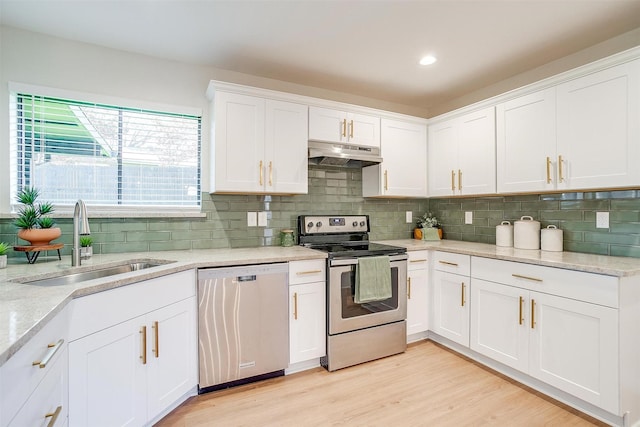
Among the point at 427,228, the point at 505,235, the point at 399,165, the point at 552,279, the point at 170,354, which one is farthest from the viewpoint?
the point at 427,228

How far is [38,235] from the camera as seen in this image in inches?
73.5

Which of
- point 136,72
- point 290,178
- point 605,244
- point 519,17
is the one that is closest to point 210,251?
point 290,178

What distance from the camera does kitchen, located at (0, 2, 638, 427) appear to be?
2.17 metres

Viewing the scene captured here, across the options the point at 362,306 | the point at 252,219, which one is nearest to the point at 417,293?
the point at 362,306

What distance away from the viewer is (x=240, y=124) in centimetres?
246

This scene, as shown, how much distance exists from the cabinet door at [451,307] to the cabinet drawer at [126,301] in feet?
6.98

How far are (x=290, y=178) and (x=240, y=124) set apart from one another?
0.60m

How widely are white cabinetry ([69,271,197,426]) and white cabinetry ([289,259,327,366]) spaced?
0.70 meters

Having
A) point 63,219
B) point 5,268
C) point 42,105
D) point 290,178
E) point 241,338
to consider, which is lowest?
point 241,338

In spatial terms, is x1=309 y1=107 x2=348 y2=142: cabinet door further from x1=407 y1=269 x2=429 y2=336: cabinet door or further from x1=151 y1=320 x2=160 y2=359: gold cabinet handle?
x1=151 y1=320 x2=160 y2=359: gold cabinet handle

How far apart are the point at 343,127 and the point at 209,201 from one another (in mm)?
1397

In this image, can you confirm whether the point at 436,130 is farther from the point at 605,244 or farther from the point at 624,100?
the point at 605,244

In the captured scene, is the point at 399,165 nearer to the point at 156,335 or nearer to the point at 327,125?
the point at 327,125

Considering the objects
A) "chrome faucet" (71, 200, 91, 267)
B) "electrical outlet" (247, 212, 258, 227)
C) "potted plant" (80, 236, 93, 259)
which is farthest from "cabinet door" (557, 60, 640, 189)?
"potted plant" (80, 236, 93, 259)
